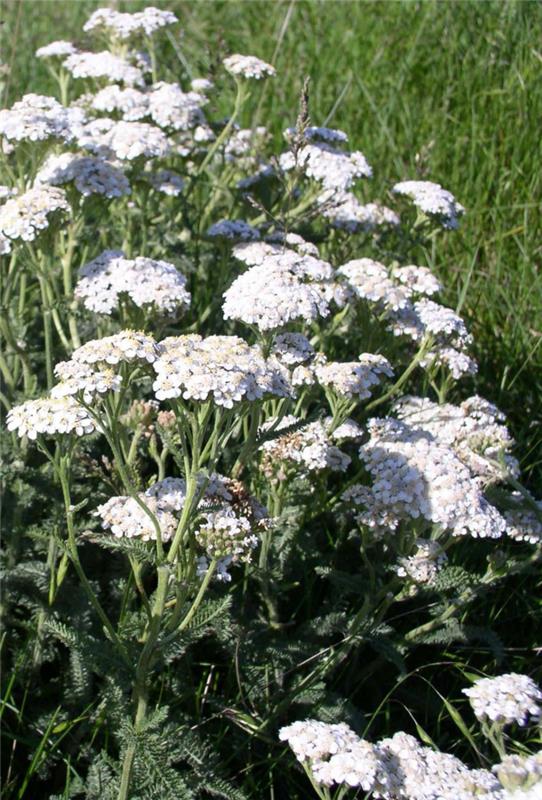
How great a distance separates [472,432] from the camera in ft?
10.1

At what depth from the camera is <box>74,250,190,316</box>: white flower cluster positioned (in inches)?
118

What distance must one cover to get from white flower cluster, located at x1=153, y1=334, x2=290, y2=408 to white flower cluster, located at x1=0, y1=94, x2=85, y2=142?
4.46 ft

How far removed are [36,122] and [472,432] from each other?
71.1 inches

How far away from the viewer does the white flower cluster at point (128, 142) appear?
3.51 metres

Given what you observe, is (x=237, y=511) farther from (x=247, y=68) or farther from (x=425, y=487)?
(x=247, y=68)

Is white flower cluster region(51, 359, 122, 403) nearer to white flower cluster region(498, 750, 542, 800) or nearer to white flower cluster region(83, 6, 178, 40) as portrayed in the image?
white flower cluster region(498, 750, 542, 800)

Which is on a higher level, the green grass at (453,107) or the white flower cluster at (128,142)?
the white flower cluster at (128,142)

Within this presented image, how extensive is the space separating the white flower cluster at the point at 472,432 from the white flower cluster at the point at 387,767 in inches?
38.9

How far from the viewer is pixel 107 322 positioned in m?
3.55

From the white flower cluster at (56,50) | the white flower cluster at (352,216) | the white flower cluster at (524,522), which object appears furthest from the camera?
the white flower cluster at (56,50)

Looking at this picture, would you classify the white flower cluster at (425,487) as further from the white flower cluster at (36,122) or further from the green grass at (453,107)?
the white flower cluster at (36,122)

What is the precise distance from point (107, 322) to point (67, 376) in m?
1.38

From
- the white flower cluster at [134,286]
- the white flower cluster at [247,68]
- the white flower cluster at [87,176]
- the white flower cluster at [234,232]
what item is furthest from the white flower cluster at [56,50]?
the white flower cluster at [134,286]

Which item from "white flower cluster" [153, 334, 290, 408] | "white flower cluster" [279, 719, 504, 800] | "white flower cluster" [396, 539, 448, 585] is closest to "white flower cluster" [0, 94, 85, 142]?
"white flower cluster" [153, 334, 290, 408]
